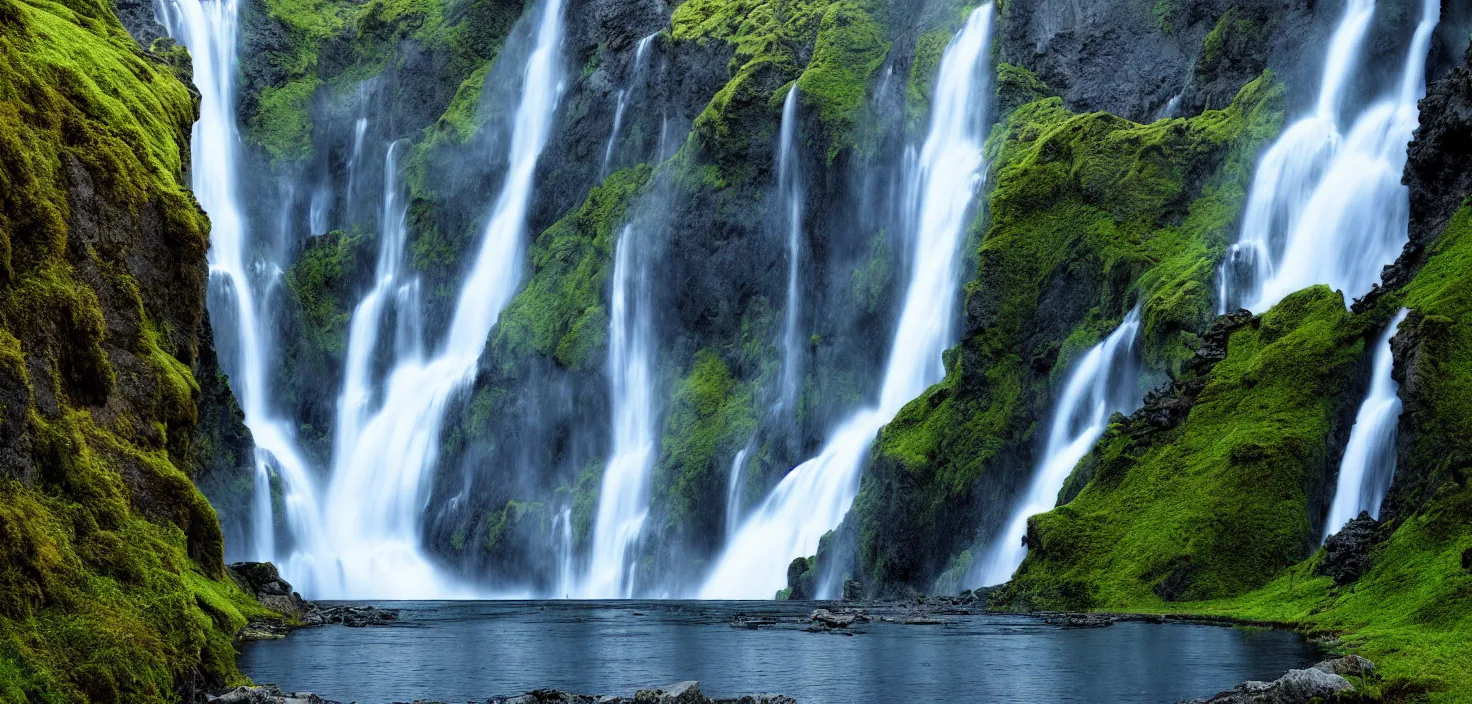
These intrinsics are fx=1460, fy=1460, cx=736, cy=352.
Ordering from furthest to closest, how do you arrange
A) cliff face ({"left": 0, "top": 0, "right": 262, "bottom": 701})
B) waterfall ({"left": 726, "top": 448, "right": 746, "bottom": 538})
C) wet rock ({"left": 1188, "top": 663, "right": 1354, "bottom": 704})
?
waterfall ({"left": 726, "top": 448, "right": 746, "bottom": 538}) → wet rock ({"left": 1188, "top": 663, "right": 1354, "bottom": 704}) → cliff face ({"left": 0, "top": 0, "right": 262, "bottom": 701})

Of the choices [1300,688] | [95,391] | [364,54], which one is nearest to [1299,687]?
[1300,688]

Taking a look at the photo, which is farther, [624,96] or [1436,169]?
[624,96]

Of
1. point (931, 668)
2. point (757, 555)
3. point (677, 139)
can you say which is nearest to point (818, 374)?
point (757, 555)

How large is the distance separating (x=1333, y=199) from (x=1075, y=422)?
15.7 metres

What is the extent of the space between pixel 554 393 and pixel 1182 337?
55.1 meters

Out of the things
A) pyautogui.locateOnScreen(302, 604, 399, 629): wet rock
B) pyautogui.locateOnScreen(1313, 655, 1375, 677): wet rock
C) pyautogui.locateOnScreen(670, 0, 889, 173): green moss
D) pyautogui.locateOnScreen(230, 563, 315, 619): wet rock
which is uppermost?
pyautogui.locateOnScreen(670, 0, 889, 173): green moss

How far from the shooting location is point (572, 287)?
373ft

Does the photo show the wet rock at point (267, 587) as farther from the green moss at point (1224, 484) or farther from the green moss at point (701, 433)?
the green moss at point (701, 433)

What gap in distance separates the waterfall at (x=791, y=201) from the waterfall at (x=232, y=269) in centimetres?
3602

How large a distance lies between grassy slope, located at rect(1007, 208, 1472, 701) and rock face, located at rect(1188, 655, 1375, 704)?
10.4 metres

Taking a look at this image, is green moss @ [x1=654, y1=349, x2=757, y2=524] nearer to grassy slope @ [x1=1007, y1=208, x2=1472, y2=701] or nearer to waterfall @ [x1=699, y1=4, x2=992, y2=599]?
waterfall @ [x1=699, y1=4, x2=992, y2=599]

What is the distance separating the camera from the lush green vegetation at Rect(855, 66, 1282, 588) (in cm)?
7319

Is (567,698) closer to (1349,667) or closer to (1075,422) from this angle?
(1349,667)

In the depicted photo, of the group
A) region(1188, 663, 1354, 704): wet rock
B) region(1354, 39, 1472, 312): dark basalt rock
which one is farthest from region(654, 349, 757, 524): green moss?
region(1188, 663, 1354, 704): wet rock
